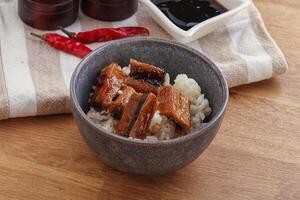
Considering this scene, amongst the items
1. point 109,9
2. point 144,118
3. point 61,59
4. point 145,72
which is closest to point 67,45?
point 61,59

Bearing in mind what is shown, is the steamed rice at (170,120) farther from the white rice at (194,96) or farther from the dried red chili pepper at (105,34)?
the dried red chili pepper at (105,34)

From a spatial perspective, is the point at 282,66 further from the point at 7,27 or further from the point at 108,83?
the point at 7,27

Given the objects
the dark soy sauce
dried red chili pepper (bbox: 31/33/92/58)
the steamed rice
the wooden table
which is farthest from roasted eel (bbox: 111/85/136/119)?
the dark soy sauce

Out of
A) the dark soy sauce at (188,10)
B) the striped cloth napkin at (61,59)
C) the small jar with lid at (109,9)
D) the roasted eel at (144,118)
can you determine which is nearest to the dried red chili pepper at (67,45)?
the striped cloth napkin at (61,59)

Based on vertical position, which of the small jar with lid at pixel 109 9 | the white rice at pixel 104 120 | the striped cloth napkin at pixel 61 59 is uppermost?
the white rice at pixel 104 120

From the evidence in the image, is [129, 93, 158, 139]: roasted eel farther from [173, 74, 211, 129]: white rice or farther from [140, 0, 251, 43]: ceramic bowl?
[140, 0, 251, 43]: ceramic bowl

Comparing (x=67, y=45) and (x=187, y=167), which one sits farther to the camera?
(x=67, y=45)

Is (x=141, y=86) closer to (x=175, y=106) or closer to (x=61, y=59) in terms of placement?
(x=175, y=106)
